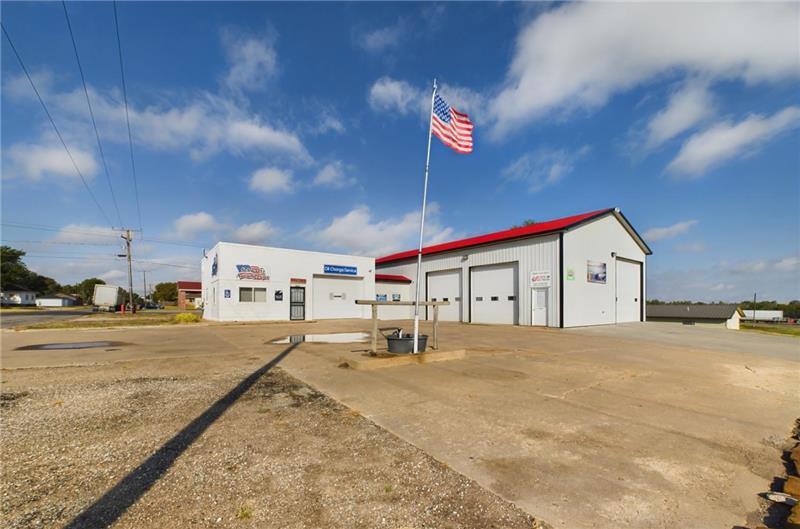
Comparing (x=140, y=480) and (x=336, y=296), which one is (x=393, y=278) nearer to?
(x=336, y=296)

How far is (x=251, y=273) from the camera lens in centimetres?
2527

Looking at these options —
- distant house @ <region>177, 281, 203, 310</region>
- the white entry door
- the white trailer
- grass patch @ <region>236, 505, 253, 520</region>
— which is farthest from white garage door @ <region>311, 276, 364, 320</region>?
distant house @ <region>177, 281, 203, 310</region>

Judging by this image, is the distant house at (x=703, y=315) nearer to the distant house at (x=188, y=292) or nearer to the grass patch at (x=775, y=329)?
the grass patch at (x=775, y=329)

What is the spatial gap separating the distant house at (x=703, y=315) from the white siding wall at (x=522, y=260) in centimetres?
4033

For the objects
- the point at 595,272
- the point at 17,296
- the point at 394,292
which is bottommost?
the point at 17,296

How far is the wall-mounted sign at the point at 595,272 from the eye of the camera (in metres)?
22.4

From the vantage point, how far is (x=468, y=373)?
26.0 ft

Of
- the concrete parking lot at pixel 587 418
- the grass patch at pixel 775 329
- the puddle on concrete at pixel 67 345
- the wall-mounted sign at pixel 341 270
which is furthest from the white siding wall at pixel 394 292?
the grass patch at pixel 775 329

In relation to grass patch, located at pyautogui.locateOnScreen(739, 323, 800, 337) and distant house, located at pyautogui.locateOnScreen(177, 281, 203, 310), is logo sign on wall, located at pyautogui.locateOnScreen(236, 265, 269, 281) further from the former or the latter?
distant house, located at pyautogui.locateOnScreen(177, 281, 203, 310)

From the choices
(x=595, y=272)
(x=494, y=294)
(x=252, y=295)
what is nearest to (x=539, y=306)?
(x=494, y=294)

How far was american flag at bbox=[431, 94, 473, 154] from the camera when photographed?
9.62 metres

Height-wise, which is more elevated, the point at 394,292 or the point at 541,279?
the point at 541,279

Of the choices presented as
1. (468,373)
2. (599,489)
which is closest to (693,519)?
(599,489)

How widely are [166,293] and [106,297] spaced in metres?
64.2
